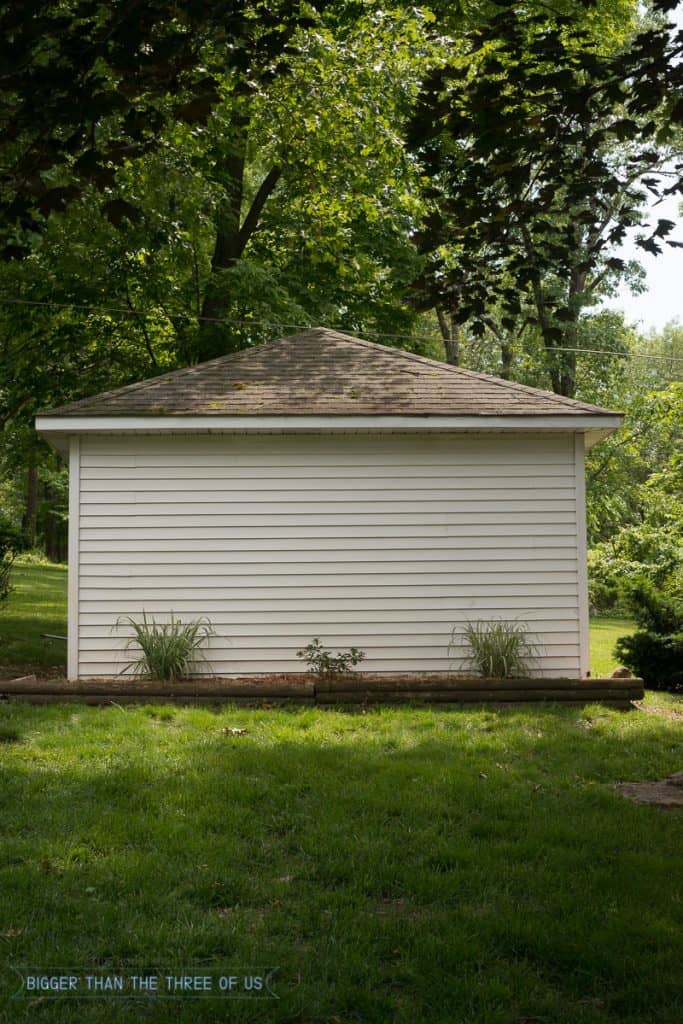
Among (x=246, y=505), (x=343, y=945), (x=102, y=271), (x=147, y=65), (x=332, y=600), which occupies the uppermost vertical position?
(x=102, y=271)

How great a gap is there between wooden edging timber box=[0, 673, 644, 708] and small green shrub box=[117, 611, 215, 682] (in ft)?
1.08

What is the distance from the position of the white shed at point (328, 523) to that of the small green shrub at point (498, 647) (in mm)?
132

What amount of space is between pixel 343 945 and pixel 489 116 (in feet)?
14.1

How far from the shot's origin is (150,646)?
10.4m

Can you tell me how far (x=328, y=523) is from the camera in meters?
11.0

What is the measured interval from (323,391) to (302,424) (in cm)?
83

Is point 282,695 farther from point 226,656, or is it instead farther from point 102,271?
point 102,271

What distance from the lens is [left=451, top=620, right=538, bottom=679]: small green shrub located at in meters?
10.5

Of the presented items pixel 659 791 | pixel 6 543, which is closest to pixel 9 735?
pixel 659 791

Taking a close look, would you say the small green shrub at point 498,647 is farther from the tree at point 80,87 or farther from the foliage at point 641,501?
the tree at point 80,87

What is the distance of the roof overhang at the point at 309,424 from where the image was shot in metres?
10.6

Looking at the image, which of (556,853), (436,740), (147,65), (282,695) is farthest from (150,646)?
(147,65)

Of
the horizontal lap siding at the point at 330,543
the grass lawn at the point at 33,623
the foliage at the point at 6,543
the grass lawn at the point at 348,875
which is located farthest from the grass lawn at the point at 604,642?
the foliage at the point at 6,543

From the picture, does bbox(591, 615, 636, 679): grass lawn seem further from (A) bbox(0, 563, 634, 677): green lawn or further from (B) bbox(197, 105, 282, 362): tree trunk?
(B) bbox(197, 105, 282, 362): tree trunk
